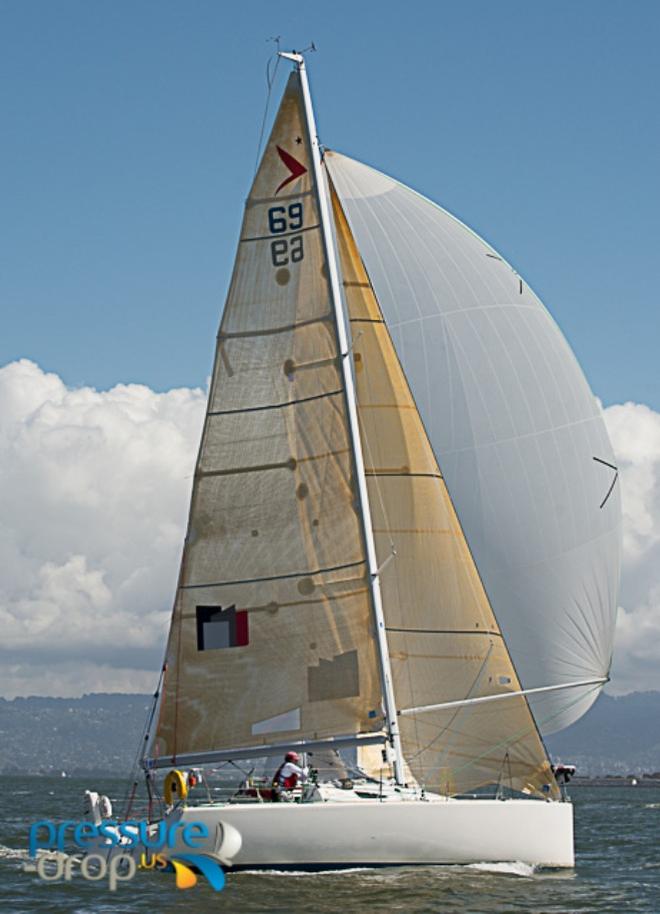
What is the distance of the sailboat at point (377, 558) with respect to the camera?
19969 millimetres

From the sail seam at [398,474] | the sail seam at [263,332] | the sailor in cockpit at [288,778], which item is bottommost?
the sailor in cockpit at [288,778]

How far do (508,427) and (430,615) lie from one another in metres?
4.29

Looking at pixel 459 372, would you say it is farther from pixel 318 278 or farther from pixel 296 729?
pixel 296 729

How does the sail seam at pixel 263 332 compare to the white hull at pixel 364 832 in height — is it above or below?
above

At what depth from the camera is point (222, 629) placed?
20750 millimetres

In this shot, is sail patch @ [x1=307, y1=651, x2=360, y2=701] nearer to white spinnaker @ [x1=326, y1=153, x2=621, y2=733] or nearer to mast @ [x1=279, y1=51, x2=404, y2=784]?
mast @ [x1=279, y1=51, x2=404, y2=784]

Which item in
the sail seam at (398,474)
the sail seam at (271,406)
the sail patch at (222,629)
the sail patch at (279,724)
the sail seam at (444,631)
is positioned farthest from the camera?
the sail seam at (398,474)

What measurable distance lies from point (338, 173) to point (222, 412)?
6597mm

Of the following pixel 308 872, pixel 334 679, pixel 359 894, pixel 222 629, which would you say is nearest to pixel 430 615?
pixel 334 679

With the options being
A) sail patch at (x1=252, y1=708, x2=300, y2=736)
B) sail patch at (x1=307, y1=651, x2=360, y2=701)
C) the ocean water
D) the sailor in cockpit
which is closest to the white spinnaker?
the ocean water

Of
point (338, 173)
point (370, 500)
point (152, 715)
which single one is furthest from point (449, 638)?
point (338, 173)

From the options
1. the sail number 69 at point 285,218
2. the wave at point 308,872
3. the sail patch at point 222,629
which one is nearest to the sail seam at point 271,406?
the sail number 69 at point 285,218

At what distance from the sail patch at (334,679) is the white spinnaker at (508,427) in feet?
15.3

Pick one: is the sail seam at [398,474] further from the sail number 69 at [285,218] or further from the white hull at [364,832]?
the white hull at [364,832]
